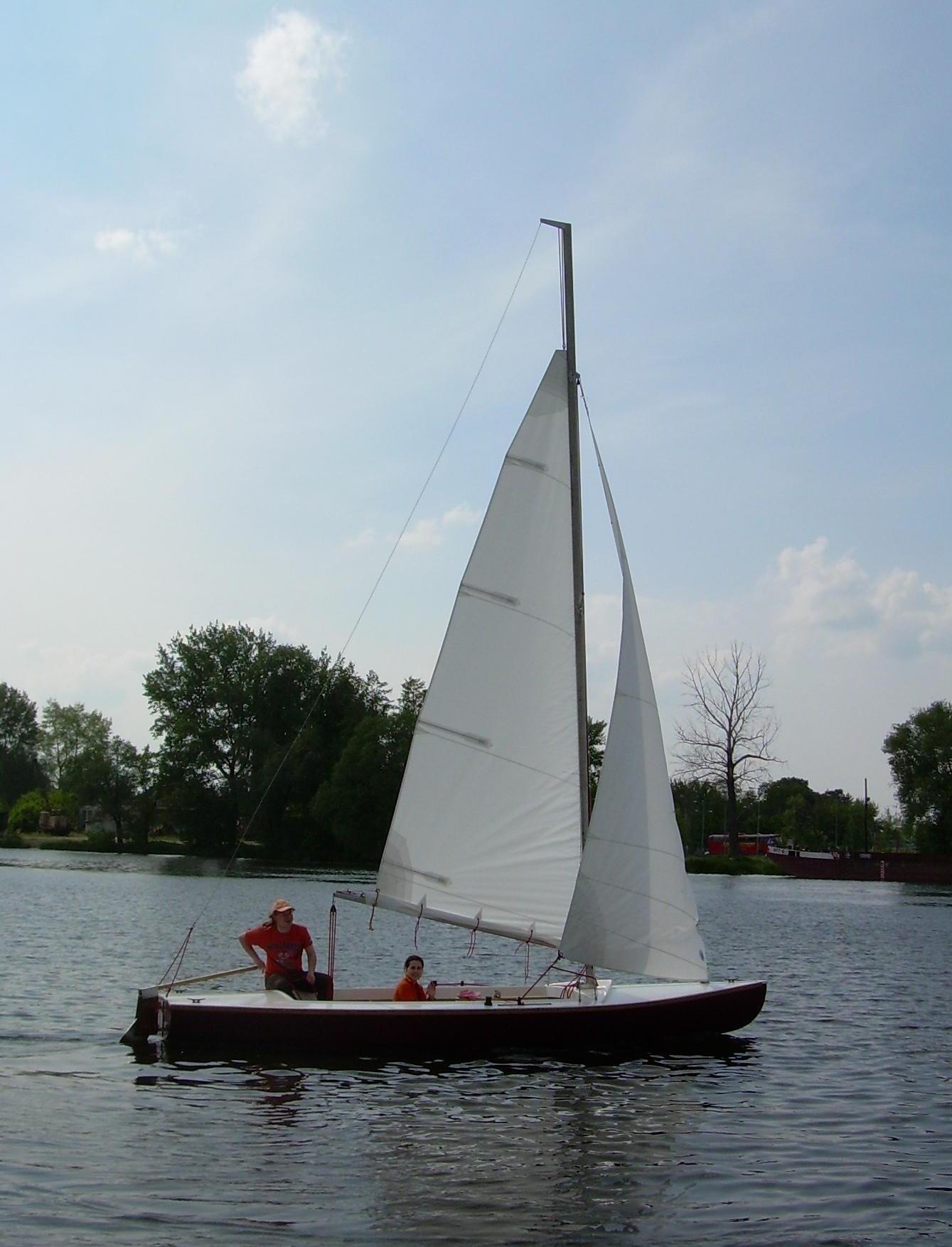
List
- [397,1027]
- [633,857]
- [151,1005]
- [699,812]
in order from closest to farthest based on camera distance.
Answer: [397,1027]
[151,1005]
[633,857]
[699,812]

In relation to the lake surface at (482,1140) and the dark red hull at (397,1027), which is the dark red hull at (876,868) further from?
the dark red hull at (397,1027)

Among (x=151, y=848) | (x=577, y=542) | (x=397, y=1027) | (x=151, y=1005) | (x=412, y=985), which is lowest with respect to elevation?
(x=151, y=848)

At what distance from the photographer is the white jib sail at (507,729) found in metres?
17.4

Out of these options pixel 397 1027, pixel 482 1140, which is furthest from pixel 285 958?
pixel 482 1140

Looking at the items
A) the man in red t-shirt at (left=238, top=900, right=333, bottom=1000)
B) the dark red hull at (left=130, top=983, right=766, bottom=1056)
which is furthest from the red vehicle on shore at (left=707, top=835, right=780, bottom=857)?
the man in red t-shirt at (left=238, top=900, right=333, bottom=1000)

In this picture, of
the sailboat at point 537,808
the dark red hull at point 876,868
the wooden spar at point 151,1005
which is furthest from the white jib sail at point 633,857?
the dark red hull at point 876,868

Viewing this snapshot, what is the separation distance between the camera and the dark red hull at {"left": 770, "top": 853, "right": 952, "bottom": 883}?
3708 inches

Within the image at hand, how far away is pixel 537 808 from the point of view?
17516 millimetres

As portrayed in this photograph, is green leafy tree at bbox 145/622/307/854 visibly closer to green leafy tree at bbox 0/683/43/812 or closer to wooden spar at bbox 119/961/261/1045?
green leafy tree at bbox 0/683/43/812

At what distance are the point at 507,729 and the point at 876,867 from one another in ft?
277

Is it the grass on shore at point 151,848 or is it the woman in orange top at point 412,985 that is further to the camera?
the grass on shore at point 151,848

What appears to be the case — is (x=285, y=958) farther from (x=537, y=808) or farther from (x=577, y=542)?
(x=577, y=542)

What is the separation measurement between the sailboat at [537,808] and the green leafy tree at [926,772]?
9442cm

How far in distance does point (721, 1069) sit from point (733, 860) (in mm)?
79800
